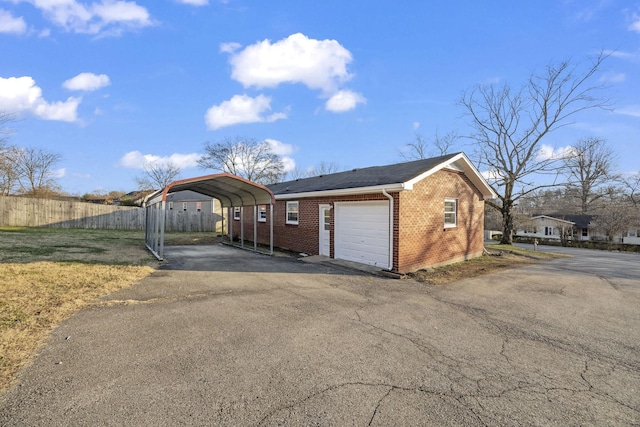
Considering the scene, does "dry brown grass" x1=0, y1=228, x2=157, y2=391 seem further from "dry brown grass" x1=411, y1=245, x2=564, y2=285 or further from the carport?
"dry brown grass" x1=411, y1=245, x2=564, y2=285

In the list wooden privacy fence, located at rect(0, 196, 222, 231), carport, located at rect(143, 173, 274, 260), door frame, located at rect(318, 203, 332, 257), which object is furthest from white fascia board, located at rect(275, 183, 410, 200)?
wooden privacy fence, located at rect(0, 196, 222, 231)

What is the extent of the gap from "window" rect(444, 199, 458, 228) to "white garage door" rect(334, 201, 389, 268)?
3.10 metres

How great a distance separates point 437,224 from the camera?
10641mm

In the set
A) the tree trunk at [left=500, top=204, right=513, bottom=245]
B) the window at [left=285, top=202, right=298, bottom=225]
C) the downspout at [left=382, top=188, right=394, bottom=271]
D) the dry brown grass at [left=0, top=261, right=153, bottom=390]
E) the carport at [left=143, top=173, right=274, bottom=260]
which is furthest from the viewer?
the tree trunk at [left=500, top=204, right=513, bottom=245]

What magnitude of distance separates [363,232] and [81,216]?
2427cm

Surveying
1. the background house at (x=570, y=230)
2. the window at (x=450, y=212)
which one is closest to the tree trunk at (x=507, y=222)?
the window at (x=450, y=212)

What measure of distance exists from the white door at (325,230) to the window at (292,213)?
1890 mm

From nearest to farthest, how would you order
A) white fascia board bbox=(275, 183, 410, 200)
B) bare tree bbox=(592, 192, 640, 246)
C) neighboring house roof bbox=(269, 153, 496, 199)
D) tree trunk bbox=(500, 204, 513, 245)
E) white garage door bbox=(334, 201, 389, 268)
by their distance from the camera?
white fascia board bbox=(275, 183, 410, 200) < neighboring house roof bbox=(269, 153, 496, 199) < white garage door bbox=(334, 201, 389, 268) < tree trunk bbox=(500, 204, 513, 245) < bare tree bbox=(592, 192, 640, 246)

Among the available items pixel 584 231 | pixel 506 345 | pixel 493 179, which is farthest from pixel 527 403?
pixel 584 231

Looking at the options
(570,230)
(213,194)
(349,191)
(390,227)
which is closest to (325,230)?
(349,191)

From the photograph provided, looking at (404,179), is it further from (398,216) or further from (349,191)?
(349,191)

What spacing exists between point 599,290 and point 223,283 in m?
9.06

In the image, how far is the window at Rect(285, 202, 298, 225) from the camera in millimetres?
13656

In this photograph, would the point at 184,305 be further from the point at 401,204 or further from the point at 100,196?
the point at 100,196
